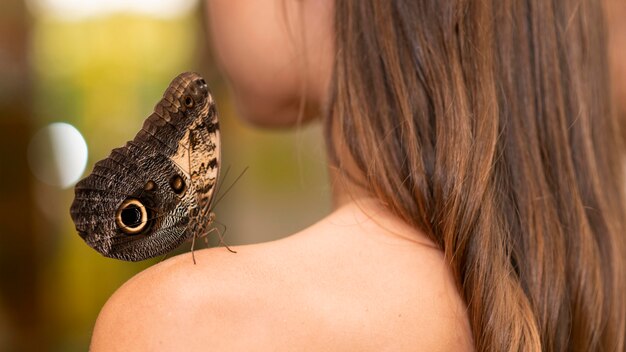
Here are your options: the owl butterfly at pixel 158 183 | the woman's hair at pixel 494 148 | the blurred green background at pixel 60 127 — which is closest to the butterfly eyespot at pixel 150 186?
the owl butterfly at pixel 158 183

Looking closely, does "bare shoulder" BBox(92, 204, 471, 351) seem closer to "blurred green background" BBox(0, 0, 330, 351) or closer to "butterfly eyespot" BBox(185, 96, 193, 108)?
"butterfly eyespot" BBox(185, 96, 193, 108)

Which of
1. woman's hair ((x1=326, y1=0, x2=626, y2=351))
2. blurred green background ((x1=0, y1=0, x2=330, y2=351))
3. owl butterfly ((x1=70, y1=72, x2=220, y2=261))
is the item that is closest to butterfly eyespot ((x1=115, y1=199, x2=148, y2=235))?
owl butterfly ((x1=70, y1=72, x2=220, y2=261))

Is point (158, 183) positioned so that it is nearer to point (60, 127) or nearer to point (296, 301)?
point (296, 301)

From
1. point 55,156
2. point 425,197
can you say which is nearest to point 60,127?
point 55,156

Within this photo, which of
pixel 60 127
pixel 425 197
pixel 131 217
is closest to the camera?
pixel 131 217

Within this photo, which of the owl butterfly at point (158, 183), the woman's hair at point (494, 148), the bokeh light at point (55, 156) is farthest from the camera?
the bokeh light at point (55, 156)

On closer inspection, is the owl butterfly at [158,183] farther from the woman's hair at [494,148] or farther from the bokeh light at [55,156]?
the bokeh light at [55,156]
